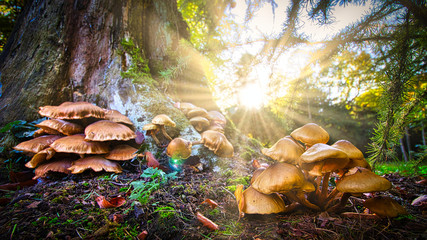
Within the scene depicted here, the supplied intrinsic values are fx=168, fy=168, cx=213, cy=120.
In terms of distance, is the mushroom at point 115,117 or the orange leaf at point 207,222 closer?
the orange leaf at point 207,222

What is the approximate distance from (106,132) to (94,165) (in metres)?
0.40

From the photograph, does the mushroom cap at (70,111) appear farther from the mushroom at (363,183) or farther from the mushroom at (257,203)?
the mushroom at (363,183)

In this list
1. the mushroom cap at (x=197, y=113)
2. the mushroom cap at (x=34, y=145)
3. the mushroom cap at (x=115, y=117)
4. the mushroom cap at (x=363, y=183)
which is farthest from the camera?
the mushroom cap at (x=197, y=113)

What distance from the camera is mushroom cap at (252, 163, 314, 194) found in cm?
120

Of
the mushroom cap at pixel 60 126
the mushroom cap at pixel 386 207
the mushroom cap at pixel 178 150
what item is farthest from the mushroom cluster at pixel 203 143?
the mushroom cap at pixel 386 207

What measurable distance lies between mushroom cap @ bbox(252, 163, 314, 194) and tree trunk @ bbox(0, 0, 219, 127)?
2.06m

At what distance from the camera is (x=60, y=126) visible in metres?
2.17

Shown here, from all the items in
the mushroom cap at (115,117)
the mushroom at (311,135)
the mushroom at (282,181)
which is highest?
the mushroom at (311,135)

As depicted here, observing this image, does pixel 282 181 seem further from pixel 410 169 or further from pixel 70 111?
pixel 410 169

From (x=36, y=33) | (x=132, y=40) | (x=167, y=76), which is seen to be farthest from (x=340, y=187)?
(x=36, y=33)

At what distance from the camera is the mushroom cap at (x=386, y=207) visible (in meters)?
1.13

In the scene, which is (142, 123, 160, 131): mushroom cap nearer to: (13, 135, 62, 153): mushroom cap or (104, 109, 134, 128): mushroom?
(104, 109, 134, 128): mushroom

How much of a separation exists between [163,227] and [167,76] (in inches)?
107

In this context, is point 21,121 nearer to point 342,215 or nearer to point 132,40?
point 132,40
